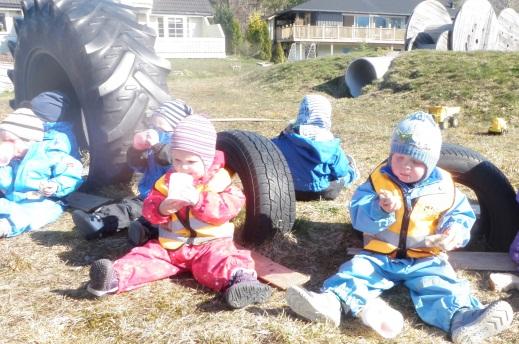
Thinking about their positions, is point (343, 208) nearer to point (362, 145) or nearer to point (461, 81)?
point (362, 145)

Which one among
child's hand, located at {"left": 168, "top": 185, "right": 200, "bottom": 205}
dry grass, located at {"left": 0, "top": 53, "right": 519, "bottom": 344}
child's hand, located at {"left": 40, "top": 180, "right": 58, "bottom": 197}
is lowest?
dry grass, located at {"left": 0, "top": 53, "right": 519, "bottom": 344}

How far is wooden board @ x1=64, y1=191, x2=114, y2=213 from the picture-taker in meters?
4.33

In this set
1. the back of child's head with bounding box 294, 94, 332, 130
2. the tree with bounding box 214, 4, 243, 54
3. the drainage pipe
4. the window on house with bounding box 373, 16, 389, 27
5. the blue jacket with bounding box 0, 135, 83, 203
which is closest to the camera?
the blue jacket with bounding box 0, 135, 83, 203

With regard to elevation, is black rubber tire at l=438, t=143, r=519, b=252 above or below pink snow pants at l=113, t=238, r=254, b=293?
above

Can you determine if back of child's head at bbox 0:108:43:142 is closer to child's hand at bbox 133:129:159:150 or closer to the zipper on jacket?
child's hand at bbox 133:129:159:150

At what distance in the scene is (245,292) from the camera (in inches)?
107

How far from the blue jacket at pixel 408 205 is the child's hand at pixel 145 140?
1787mm

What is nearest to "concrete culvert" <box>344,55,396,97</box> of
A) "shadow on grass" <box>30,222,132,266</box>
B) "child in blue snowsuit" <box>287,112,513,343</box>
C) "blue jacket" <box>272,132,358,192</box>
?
"blue jacket" <box>272,132,358,192</box>

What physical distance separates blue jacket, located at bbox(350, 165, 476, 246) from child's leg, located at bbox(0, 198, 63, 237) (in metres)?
2.48

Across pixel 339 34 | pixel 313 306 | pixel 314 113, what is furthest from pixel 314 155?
pixel 339 34

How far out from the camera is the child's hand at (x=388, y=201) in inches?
107

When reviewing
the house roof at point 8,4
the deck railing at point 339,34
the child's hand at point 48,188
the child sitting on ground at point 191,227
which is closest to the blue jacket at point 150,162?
the child's hand at point 48,188

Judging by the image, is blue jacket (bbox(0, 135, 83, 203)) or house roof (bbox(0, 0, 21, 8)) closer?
blue jacket (bbox(0, 135, 83, 203))

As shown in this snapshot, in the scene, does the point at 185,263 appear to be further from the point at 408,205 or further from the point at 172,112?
the point at 172,112
